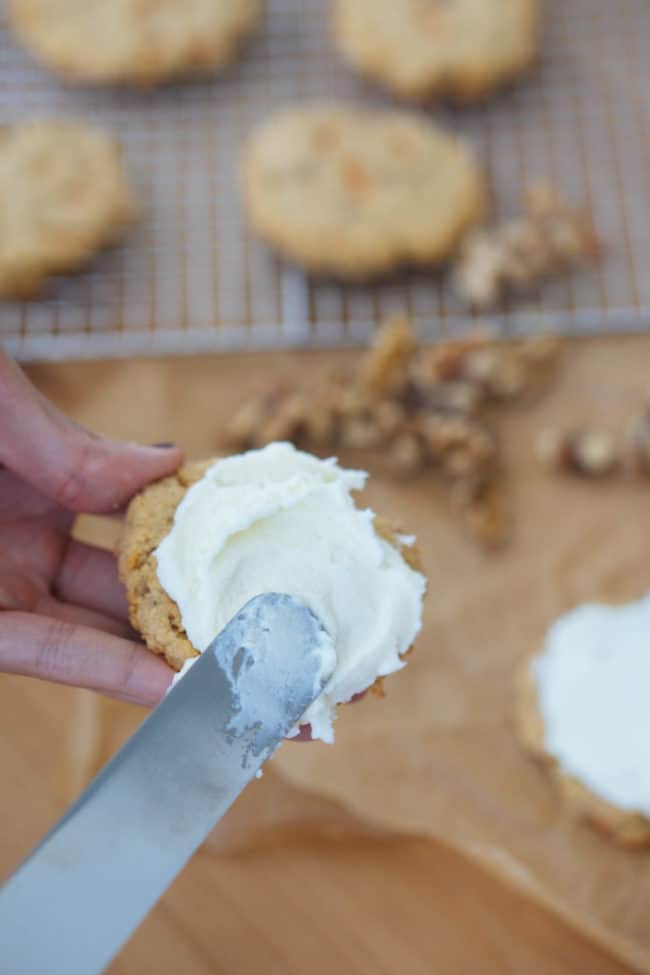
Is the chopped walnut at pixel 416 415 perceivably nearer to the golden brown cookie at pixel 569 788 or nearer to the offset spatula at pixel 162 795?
the golden brown cookie at pixel 569 788

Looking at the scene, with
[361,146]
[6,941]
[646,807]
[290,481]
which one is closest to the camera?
[6,941]

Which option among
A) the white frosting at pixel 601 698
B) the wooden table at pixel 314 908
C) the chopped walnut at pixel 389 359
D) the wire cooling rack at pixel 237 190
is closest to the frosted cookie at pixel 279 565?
the wooden table at pixel 314 908

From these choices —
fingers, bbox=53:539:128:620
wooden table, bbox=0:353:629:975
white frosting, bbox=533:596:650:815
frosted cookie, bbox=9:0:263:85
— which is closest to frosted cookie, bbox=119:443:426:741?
fingers, bbox=53:539:128:620

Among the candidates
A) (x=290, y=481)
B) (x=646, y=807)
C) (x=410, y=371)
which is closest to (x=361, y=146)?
(x=410, y=371)

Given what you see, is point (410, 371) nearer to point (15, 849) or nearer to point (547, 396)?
point (547, 396)

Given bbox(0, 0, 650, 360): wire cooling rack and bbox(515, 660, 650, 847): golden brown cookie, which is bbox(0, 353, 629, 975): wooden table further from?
bbox(0, 0, 650, 360): wire cooling rack

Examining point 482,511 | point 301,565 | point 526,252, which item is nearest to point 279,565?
point 301,565
